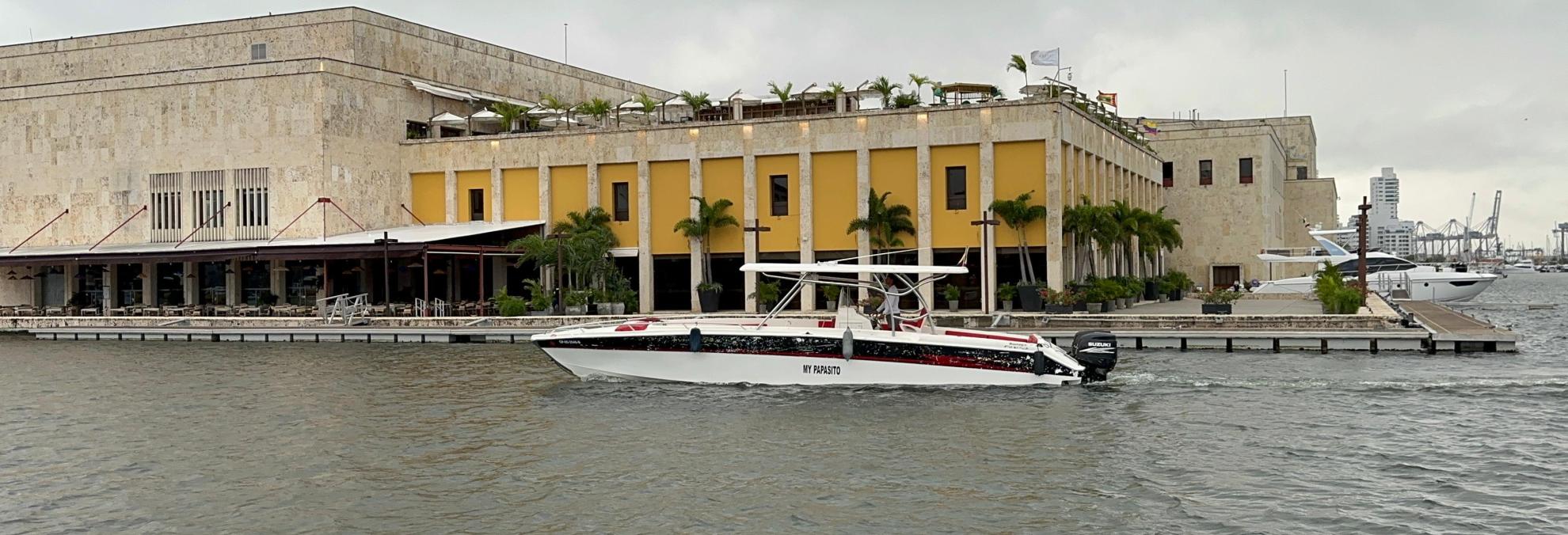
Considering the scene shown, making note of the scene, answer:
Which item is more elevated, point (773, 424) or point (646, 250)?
point (646, 250)

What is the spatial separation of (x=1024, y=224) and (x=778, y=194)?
9.25m

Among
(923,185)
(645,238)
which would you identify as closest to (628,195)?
(645,238)

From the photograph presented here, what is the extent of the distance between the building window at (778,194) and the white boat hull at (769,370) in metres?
22.1

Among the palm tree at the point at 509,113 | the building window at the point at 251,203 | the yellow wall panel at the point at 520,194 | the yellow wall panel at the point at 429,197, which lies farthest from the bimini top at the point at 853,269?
the building window at the point at 251,203

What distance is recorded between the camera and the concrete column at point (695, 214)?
49.4 metres

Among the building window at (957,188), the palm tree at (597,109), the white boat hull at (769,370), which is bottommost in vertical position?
the white boat hull at (769,370)

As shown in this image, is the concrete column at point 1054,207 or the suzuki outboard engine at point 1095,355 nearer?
the suzuki outboard engine at point 1095,355

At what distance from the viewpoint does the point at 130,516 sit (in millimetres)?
15945

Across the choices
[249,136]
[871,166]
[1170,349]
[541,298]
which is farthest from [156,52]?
[1170,349]

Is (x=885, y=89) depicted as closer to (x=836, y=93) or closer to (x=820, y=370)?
(x=836, y=93)

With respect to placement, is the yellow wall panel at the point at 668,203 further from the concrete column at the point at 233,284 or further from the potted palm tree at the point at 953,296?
the concrete column at the point at 233,284

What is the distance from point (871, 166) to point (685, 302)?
9075mm

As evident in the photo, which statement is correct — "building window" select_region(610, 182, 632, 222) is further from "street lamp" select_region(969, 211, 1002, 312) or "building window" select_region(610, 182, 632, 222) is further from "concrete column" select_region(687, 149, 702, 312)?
"street lamp" select_region(969, 211, 1002, 312)

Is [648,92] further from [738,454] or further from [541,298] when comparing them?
[738,454]
